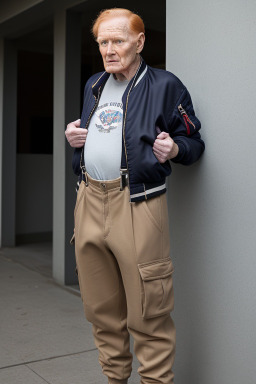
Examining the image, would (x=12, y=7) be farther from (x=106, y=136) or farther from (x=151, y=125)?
(x=151, y=125)

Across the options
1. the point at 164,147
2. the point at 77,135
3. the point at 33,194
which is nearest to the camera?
the point at 164,147

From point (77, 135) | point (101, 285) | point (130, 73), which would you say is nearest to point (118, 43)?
point (130, 73)

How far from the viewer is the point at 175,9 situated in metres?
2.85

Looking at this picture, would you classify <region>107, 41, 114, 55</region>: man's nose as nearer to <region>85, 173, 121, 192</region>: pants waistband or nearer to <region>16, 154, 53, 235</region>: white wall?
<region>85, 173, 121, 192</region>: pants waistband

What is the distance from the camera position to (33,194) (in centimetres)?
831

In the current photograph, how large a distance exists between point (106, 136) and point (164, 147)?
11.9 inches

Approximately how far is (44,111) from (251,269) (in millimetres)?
7487

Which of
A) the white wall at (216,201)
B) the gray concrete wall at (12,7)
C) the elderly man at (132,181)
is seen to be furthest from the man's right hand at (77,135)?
the gray concrete wall at (12,7)

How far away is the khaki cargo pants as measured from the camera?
2389mm

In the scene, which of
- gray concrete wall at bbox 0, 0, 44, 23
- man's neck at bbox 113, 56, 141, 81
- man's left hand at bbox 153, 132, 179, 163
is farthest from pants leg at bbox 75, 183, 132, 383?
gray concrete wall at bbox 0, 0, 44, 23

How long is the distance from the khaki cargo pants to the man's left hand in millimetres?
216

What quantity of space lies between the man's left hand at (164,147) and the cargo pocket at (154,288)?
47 cm

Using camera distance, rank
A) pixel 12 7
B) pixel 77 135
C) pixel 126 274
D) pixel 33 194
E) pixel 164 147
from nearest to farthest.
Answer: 1. pixel 164 147
2. pixel 126 274
3. pixel 77 135
4. pixel 12 7
5. pixel 33 194

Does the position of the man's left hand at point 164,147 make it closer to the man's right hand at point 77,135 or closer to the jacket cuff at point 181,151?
the jacket cuff at point 181,151
